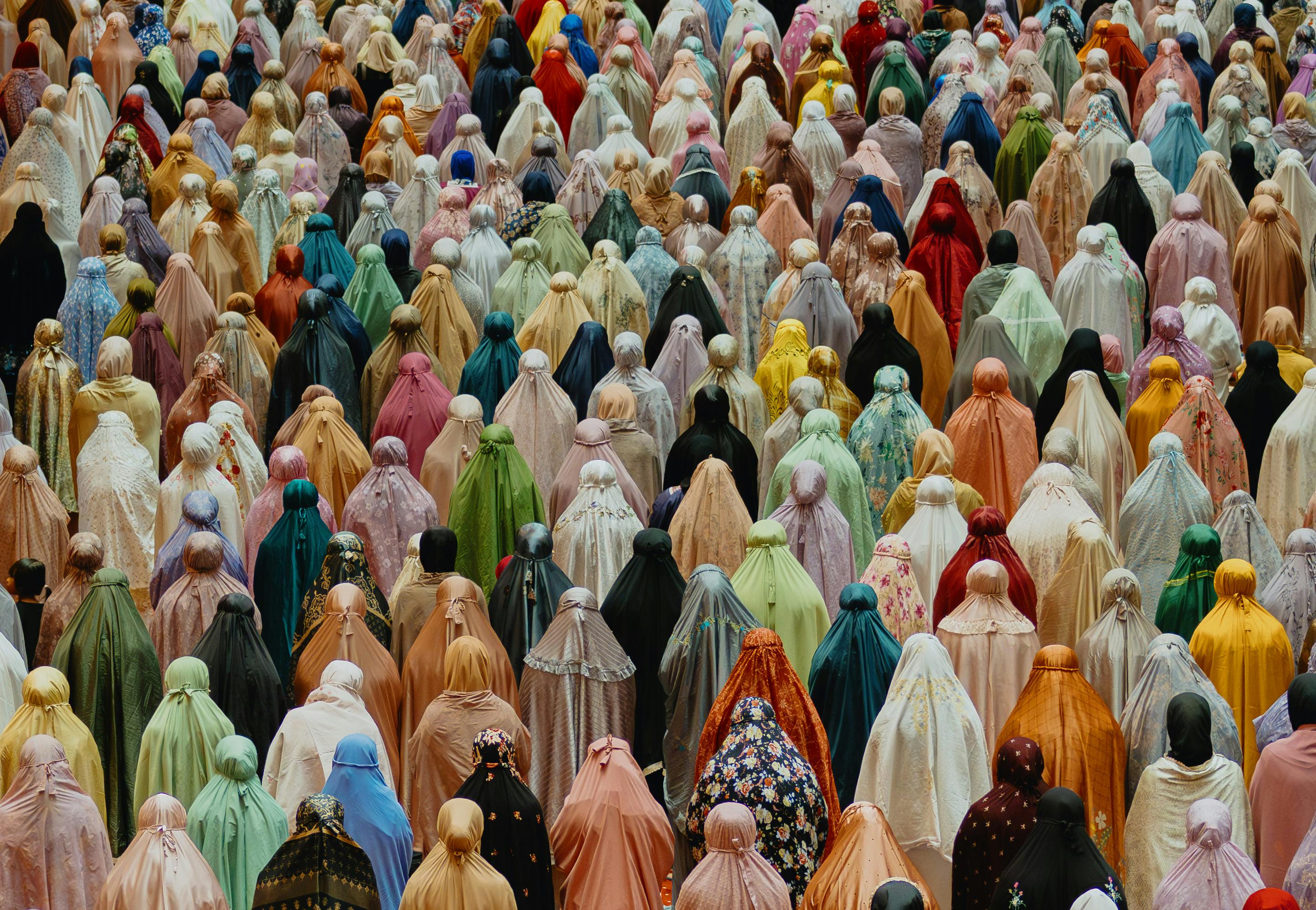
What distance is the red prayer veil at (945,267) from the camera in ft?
48.2

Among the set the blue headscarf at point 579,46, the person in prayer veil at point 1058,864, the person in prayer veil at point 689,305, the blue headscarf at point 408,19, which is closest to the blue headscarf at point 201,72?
the blue headscarf at point 408,19

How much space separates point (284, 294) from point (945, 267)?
13.3 feet

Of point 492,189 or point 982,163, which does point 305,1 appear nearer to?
point 492,189

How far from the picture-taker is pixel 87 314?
571 inches

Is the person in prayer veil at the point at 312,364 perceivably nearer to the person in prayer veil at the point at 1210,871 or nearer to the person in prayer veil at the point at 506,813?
the person in prayer veil at the point at 506,813

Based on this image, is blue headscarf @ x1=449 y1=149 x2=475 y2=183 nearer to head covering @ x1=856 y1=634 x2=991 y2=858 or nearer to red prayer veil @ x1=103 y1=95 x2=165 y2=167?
red prayer veil @ x1=103 y1=95 x2=165 y2=167

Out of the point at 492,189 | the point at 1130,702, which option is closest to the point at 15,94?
the point at 492,189

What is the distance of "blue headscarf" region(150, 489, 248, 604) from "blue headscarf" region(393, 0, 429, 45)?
26.2ft

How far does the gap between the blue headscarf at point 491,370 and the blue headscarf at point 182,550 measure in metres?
2.30

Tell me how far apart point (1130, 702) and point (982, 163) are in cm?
694

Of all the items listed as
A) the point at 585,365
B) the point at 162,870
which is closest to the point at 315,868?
the point at 162,870

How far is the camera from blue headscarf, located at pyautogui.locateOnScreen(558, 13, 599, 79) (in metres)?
18.1

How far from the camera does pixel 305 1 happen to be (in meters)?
18.7

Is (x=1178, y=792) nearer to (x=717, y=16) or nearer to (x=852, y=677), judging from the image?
(x=852, y=677)
